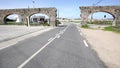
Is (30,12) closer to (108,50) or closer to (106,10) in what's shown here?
(106,10)

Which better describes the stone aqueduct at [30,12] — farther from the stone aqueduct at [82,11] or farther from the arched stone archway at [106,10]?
the arched stone archway at [106,10]

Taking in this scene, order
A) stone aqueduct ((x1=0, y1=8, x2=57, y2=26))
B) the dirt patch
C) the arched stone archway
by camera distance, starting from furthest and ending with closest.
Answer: stone aqueduct ((x1=0, y1=8, x2=57, y2=26)) < the arched stone archway < the dirt patch

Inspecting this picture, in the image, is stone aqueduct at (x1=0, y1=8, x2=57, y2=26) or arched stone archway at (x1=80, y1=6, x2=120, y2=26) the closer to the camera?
arched stone archway at (x1=80, y1=6, x2=120, y2=26)

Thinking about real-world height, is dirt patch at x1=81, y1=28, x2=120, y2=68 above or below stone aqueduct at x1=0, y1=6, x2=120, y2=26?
below

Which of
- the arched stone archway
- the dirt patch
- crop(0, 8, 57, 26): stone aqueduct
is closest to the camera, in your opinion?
the dirt patch

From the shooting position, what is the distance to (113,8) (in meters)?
50.1

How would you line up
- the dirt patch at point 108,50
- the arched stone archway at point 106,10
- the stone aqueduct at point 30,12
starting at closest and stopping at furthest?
the dirt patch at point 108,50, the arched stone archway at point 106,10, the stone aqueduct at point 30,12


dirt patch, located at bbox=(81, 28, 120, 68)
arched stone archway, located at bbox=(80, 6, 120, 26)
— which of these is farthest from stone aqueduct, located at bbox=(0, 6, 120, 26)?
dirt patch, located at bbox=(81, 28, 120, 68)

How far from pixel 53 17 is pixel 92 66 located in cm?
4824

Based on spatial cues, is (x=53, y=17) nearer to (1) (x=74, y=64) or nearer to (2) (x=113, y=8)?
(2) (x=113, y=8)

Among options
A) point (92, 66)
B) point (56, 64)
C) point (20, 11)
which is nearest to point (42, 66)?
point (56, 64)

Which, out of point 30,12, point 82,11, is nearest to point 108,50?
point 82,11

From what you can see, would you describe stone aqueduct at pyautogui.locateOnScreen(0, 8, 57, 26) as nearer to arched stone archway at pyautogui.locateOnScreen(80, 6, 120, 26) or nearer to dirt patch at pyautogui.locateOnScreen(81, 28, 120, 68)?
arched stone archway at pyautogui.locateOnScreen(80, 6, 120, 26)

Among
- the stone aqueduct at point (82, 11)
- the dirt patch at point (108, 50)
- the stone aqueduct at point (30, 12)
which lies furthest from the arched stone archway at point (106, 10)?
the dirt patch at point (108, 50)
